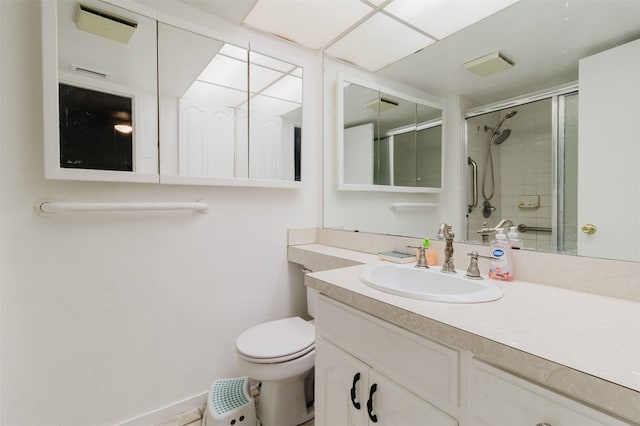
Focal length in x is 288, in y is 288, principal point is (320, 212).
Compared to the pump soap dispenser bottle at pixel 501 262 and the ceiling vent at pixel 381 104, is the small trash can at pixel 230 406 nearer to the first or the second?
the pump soap dispenser bottle at pixel 501 262

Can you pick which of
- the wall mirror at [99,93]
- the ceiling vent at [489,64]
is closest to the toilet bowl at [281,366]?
the wall mirror at [99,93]

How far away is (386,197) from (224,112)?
3.38 feet

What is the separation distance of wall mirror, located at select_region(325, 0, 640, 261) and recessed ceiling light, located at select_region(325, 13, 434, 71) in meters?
0.28

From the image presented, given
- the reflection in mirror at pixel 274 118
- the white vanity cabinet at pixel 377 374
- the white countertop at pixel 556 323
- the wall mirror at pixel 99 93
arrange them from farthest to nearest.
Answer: the reflection in mirror at pixel 274 118 → the wall mirror at pixel 99 93 → the white vanity cabinet at pixel 377 374 → the white countertop at pixel 556 323

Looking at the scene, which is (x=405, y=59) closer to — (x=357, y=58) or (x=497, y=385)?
(x=357, y=58)

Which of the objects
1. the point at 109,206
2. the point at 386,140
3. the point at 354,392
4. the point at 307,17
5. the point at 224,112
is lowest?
the point at 354,392

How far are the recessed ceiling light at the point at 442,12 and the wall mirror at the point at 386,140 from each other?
34 centimetres

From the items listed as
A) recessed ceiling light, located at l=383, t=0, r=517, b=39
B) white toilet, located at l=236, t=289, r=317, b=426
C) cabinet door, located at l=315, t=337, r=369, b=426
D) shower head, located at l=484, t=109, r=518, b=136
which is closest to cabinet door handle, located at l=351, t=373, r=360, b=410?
cabinet door, located at l=315, t=337, r=369, b=426

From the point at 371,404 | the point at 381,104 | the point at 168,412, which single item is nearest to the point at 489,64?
the point at 381,104

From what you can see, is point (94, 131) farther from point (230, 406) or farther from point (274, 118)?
point (230, 406)

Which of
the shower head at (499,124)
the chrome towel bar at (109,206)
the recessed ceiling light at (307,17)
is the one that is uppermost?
the recessed ceiling light at (307,17)

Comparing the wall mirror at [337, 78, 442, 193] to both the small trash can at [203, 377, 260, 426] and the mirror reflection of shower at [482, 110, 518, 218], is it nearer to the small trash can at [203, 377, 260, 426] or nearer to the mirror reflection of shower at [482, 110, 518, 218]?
the mirror reflection of shower at [482, 110, 518, 218]

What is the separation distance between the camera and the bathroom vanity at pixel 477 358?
491 millimetres

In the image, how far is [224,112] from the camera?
1.57 metres
